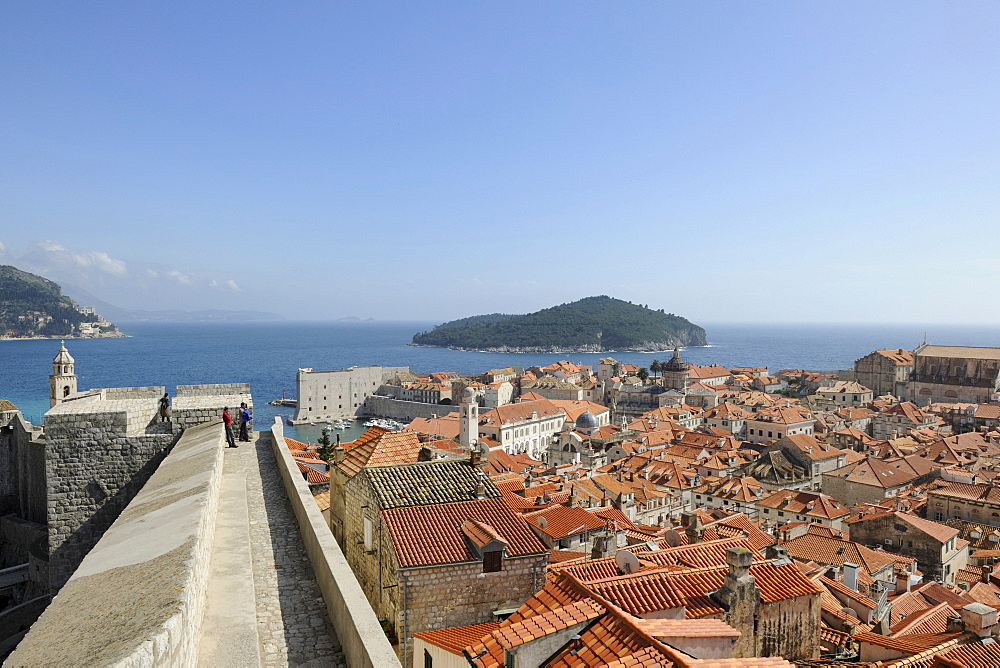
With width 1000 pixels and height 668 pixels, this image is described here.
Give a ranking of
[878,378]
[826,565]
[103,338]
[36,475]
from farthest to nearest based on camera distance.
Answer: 1. [103,338]
2. [878,378]
3. [826,565]
4. [36,475]

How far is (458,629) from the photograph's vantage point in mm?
7066

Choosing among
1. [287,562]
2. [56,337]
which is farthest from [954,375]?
[56,337]

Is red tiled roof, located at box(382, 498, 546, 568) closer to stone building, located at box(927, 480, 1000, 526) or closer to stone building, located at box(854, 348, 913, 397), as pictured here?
stone building, located at box(927, 480, 1000, 526)

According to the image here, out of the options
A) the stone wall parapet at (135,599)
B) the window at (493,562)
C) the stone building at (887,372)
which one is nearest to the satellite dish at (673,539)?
the window at (493,562)

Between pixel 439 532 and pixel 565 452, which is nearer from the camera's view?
pixel 439 532

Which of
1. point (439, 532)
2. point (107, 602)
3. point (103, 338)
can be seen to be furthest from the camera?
point (103, 338)

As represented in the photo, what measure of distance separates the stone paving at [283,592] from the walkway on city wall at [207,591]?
0.01 m

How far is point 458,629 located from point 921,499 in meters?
28.3

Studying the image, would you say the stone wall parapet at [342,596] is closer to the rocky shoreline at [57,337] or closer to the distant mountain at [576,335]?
the distant mountain at [576,335]

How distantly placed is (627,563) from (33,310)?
203807 millimetres

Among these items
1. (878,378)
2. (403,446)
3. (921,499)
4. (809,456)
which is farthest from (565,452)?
(878,378)

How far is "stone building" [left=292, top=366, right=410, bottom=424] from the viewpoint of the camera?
67.1 m

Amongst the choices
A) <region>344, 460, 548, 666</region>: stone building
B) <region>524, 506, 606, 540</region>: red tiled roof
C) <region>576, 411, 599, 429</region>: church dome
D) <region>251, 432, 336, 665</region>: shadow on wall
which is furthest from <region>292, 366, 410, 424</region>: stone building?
<region>344, 460, 548, 666</region>: stone building

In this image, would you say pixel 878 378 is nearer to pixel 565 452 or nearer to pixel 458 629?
pixel 565 452
